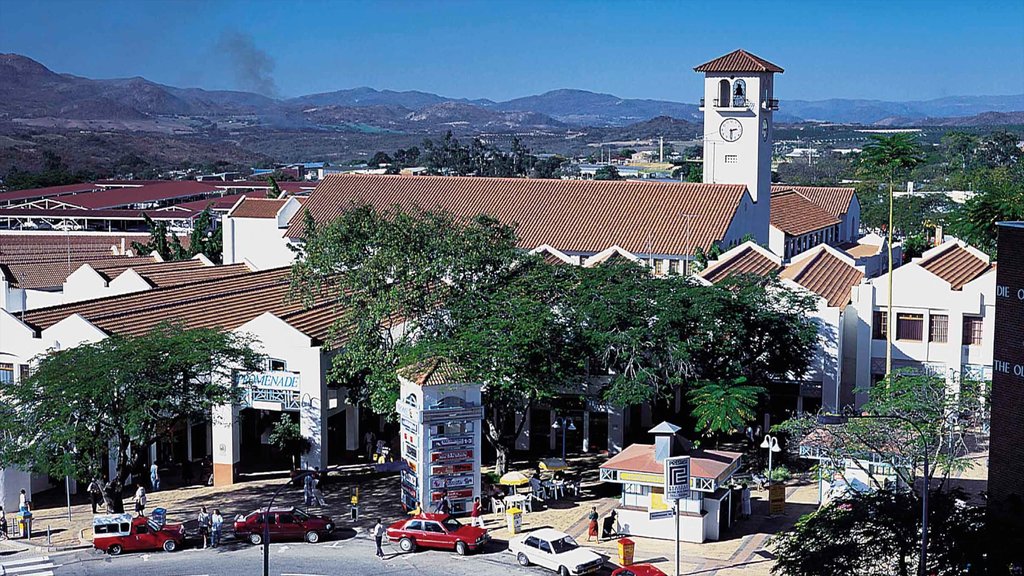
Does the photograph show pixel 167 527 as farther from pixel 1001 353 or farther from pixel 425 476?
pixel 1001 353

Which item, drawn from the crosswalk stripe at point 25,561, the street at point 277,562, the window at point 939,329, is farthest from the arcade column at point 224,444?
the window at point 939,329

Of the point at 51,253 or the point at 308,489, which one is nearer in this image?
the point at 308,489

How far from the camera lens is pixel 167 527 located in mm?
34781

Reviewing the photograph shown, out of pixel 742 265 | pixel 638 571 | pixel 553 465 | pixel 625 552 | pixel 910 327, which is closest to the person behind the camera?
pixel 638 571

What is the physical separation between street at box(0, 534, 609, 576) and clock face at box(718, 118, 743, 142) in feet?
150

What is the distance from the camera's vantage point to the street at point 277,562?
3231 centimetres

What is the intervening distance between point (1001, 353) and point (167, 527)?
21646 mm

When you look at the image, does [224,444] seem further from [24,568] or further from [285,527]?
[24,568]

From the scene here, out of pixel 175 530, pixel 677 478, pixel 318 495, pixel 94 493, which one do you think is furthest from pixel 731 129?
pixel 175 530

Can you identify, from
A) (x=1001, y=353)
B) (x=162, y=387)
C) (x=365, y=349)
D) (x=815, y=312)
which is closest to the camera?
(x=1001, y=353)

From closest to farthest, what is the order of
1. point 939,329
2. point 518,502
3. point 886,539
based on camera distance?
point 886,539 < point 518,502 < point 939,329

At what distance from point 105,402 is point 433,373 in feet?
30.6

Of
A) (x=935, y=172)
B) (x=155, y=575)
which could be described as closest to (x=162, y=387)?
(x=155, y=575)

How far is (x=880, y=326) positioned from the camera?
45.9m
